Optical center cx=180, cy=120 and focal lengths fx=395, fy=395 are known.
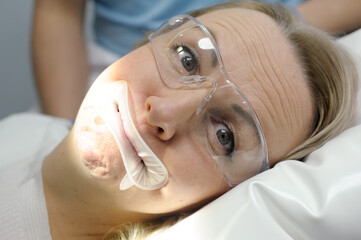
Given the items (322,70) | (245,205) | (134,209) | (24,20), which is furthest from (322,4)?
(24,20)

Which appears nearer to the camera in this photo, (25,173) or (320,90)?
(320,90)

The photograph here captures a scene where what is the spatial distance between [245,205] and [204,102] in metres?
0.29

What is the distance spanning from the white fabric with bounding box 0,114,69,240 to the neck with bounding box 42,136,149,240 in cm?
4

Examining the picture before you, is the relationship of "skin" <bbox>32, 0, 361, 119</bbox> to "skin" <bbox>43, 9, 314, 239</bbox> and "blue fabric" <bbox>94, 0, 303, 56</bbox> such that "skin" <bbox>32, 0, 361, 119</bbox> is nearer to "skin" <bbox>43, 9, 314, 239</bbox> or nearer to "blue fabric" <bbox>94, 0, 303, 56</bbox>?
"blue fabric" <bbox>94, 0, 303, 56</bbox>

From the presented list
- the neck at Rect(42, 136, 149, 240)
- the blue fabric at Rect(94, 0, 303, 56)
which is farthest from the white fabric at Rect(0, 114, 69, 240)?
the blue fabric at Rect(94, 0, 303, 56)

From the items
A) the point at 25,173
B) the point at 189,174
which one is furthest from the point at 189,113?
the point at 25,173

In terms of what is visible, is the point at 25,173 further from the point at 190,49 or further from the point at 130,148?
the point at 190,49

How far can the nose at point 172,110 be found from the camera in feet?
3.20

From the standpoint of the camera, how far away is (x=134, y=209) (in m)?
1.09

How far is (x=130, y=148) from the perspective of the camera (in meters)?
0.99

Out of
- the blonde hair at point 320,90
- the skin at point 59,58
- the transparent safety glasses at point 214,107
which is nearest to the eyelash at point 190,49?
the transparent safety glasses at point 214,107

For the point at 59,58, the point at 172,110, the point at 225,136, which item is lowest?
the point at 59,58

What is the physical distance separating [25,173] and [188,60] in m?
0.71

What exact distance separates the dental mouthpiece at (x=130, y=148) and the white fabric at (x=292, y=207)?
0.16 metres
